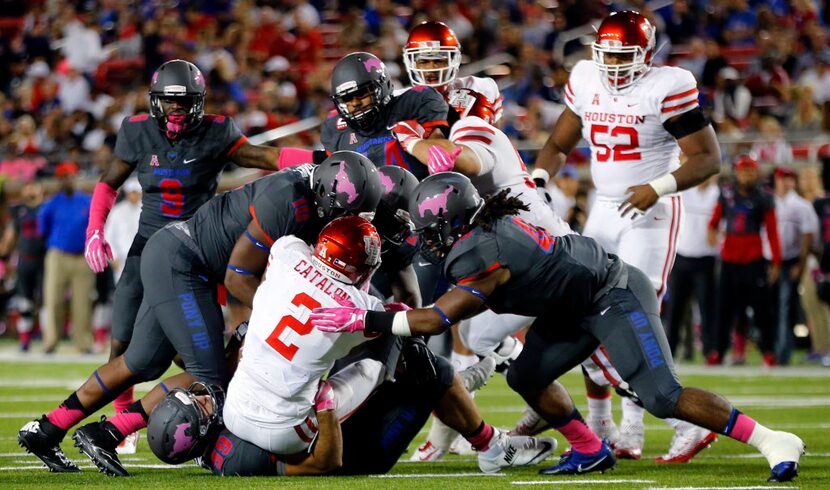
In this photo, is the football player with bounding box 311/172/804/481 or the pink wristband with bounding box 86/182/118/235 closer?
the football player with bounding box 311/172/804/481

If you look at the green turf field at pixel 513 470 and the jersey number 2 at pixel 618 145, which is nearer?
the green turf field at pixel 513 470

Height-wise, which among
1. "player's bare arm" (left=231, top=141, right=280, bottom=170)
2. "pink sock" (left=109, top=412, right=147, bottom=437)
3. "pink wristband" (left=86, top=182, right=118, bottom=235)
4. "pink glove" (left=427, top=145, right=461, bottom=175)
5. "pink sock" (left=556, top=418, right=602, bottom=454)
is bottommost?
"pink sock" (left=556, top=418, right=602, bottom=454)

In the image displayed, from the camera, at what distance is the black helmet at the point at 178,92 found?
20.4 ft

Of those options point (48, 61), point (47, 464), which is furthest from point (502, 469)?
point (48, 61)

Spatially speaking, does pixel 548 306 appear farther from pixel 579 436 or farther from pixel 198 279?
pixel 198 279

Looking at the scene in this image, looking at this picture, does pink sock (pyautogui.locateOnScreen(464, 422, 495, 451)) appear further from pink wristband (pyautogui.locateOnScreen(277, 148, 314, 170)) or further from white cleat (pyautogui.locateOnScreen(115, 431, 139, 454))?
white cleat (pyautogui.locateOnScreen(115, 431, 139, 454))

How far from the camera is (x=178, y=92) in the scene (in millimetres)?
6211

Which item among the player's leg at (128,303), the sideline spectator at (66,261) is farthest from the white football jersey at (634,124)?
the sideline spectator at (66,261)

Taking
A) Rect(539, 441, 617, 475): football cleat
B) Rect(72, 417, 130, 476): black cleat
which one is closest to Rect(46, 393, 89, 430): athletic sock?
Rect(72, 417, 130, 476): black cleat

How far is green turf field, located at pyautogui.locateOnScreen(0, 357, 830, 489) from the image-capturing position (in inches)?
195

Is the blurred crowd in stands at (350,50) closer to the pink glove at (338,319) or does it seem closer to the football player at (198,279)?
the football player at (198,279)

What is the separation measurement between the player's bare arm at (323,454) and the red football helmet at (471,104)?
85.8 inches

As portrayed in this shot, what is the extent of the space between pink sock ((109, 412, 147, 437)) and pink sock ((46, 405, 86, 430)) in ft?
0.75

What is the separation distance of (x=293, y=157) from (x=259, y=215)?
100 cm
